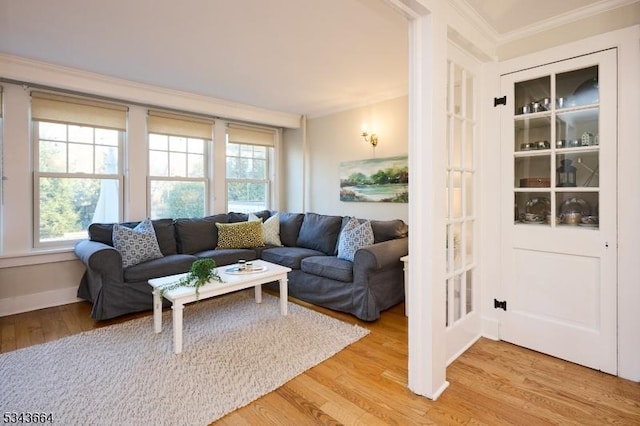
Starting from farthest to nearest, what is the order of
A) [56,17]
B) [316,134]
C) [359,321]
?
1. [316,134]
2. [359,321]
3. [56,17]

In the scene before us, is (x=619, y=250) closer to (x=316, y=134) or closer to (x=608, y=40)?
(x=608, y=40)

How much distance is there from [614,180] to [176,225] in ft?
13.9

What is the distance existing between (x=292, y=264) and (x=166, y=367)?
1.77 meters

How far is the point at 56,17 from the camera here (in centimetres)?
241

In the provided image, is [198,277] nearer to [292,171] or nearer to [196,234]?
[196,234]

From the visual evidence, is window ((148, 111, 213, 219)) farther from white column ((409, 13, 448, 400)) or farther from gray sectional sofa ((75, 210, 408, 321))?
white column ((409, 13, 448, 400))

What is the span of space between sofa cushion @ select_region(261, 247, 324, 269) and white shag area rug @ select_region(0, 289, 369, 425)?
0.70 m

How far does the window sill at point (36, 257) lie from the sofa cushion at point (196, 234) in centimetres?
112

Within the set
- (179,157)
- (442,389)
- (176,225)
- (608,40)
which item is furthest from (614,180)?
(179,157)

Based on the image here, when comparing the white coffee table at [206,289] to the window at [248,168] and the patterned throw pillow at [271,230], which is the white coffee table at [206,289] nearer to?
the patterned throw pillow at [271,230]

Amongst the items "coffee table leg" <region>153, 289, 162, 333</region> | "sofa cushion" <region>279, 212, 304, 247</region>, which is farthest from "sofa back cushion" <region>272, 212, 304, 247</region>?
"coffee table leg" <region>153, 289, 162, 333</region>

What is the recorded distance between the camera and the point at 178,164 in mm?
4559

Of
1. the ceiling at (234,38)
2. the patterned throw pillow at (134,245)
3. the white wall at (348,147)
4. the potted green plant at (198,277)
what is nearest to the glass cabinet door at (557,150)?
the ceiling at (234,38)

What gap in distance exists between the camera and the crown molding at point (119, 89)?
3174 mm
